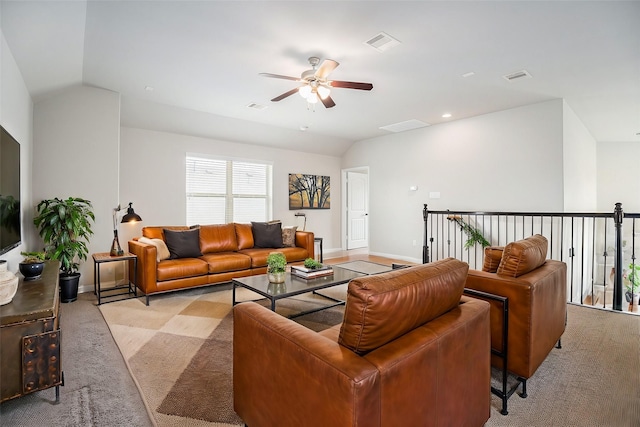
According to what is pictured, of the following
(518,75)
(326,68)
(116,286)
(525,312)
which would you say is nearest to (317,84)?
(326,68)

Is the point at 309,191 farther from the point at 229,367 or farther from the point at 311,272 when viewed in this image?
the point at 229,367

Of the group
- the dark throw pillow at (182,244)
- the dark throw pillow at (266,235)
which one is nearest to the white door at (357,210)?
the dark throw pillow at (266,235)

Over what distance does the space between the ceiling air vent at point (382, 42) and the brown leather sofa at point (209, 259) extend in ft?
10.2

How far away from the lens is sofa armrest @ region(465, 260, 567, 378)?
184 cm

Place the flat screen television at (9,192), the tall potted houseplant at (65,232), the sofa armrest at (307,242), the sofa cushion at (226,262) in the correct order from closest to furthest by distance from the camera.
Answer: the flat screen television at (9,192) → the tall potted houseplant at (65,232) → the sofa cushion at (226,262) → the sofa armrest at (307,242)

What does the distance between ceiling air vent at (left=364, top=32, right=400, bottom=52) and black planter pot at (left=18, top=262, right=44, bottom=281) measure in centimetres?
329

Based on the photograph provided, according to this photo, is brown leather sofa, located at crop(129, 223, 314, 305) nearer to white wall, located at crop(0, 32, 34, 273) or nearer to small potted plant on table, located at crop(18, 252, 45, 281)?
white wall, located at crop(0, 32, 34, 273)

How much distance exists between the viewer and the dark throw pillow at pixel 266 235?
5.25 meters

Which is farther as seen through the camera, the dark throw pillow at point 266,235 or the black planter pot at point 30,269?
the dark throw pillow at point 266,235

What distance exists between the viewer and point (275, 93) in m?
4.37

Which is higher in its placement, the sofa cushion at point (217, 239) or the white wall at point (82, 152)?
the white wall at point (82, 152)

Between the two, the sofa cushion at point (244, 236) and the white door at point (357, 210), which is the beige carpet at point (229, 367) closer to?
the sofa cushion at point (244, 236)

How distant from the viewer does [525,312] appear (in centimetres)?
183

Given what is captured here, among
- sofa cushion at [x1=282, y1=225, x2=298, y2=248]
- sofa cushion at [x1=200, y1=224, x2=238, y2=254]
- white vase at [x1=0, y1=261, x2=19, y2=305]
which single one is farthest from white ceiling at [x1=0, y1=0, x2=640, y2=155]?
sofa cushion at [x1=282, y1=225, x2=298, y2=248]
